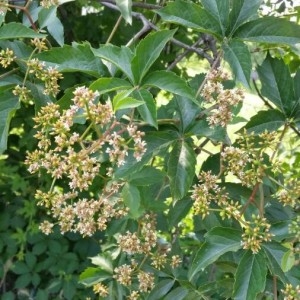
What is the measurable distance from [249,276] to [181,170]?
0.76 ft

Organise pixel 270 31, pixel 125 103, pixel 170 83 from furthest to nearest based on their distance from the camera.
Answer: pixel 270 31 → pixel 170 83 → pixel 125 103

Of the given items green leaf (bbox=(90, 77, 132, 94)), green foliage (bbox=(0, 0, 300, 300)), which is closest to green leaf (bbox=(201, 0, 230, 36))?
green foliage (bbox=(0, 0, 300, 300))

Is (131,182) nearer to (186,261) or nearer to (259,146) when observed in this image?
(259,146)

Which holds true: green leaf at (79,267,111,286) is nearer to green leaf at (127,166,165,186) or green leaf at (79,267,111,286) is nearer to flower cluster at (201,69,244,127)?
green leaf at (127,166,165,186)

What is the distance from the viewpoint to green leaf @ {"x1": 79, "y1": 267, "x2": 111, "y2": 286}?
1.45m

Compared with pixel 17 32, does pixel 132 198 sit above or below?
below

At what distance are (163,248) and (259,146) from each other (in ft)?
1.20

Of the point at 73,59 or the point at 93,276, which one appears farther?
the point at 93,276

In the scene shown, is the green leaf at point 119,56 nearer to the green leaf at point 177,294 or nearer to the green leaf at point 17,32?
the green leaf at point 17,32

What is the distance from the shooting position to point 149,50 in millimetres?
1068

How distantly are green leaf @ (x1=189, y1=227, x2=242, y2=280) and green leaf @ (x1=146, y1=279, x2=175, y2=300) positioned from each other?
32cm

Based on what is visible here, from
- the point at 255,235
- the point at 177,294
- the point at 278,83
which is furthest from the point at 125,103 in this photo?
the point at 177,294

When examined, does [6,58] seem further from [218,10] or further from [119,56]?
[218,10]

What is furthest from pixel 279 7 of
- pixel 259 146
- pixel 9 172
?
pixel 9 172
